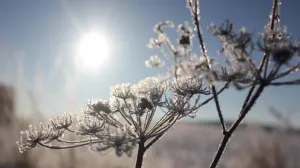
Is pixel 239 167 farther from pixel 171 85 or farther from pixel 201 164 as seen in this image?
pixel 171 85

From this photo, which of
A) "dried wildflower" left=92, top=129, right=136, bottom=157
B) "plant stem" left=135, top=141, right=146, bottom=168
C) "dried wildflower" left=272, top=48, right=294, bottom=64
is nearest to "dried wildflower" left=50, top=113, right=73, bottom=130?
"plant stem" left=135, top=141, right=146, bottom=168

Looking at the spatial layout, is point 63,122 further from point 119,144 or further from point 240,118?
point 240,118

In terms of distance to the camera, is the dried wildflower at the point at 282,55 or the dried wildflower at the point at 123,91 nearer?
the dried wildflower at the point at 282,55

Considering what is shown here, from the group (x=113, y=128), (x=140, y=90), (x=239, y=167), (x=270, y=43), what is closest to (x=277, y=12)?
(x=270, y=43)

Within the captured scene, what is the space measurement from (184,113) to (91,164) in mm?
7016

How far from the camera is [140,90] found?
2.00 m

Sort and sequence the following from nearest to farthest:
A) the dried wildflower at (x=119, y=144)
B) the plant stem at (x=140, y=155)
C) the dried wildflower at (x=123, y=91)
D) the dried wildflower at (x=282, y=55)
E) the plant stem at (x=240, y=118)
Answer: the dried wildflower at (x=119, y=144)
the dried wildflower at (x=282, y=55)
the plant stem at (x=240, y=118)
the plant stem at (x=140, y=155)
the dried wildflower at (x=123, y=91)

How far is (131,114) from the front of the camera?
6.23ft

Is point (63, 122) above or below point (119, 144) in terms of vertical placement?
above

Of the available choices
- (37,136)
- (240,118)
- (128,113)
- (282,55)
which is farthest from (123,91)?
(282,55)

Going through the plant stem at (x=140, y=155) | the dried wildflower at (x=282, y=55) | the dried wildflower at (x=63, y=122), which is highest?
the dried wildflower at (x=282, y=55)

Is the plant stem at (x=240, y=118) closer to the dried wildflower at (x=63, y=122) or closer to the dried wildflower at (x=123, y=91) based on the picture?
the dried wildflower at (x=123, y=91)

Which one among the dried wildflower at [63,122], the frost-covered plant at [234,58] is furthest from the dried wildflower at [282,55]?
the dried wildflower at [63,122]

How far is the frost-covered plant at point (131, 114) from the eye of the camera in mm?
1839
